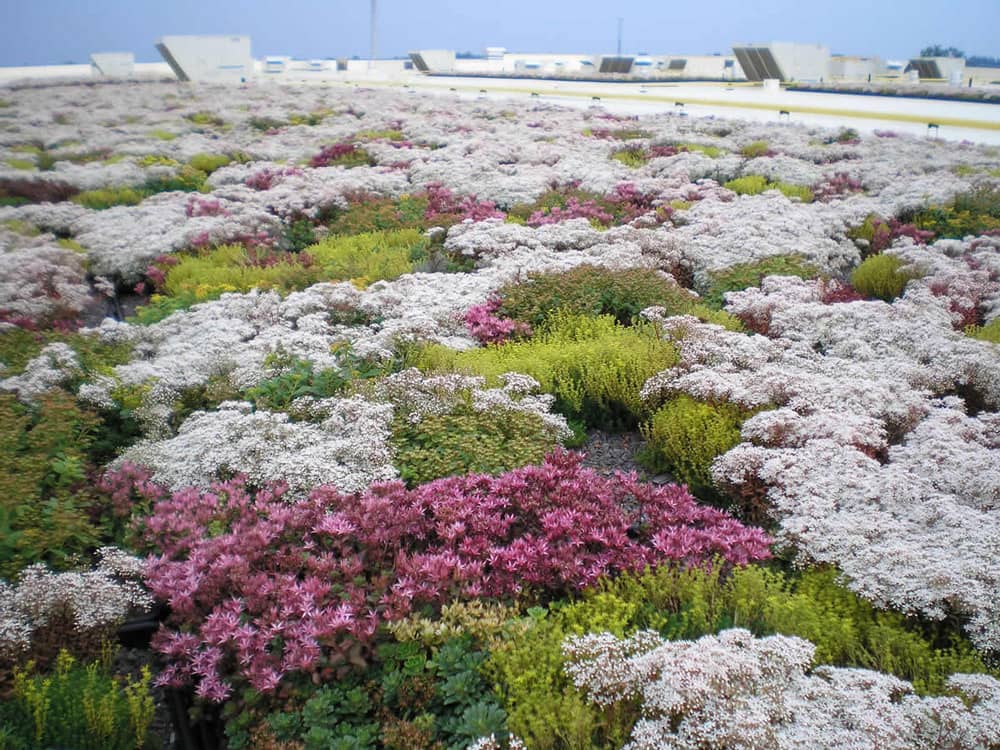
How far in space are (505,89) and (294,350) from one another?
39.4 meters

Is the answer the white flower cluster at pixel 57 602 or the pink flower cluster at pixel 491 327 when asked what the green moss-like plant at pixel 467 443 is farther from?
the white flower cluster at pixel 57 602

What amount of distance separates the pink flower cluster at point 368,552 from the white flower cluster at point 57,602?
200mm

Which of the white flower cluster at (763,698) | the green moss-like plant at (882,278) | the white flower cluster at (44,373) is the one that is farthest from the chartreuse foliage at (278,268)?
the white flower cluster at (763,698)

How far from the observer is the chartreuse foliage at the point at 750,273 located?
29.5 ft

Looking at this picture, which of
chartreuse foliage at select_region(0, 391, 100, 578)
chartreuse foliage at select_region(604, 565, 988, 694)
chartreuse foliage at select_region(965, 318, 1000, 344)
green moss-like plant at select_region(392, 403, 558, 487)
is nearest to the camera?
chartreuse foliage at select_region(604, 565, 988, 694)

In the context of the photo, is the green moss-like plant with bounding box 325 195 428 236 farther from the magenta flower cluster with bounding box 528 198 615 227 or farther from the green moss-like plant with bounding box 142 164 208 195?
the green moss-like plant with bounding box 142 164 208 195

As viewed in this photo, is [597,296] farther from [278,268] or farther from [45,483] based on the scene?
[45,483]

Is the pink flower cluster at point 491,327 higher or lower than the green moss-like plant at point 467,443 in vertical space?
higher

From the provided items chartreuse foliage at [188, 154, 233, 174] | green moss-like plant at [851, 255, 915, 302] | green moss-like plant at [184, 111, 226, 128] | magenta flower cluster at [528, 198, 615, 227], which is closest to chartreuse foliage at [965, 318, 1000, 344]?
green moss-like plant at [851, 255, 915, 302]

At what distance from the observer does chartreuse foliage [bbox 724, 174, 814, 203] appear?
44.0 feet

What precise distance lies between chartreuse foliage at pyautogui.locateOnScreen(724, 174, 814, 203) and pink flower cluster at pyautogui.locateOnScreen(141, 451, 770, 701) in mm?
10312

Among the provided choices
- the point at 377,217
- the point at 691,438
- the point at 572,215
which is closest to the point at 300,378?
the point at 691,438

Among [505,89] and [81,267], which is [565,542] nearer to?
[81,267]

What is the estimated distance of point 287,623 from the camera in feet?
12.2
